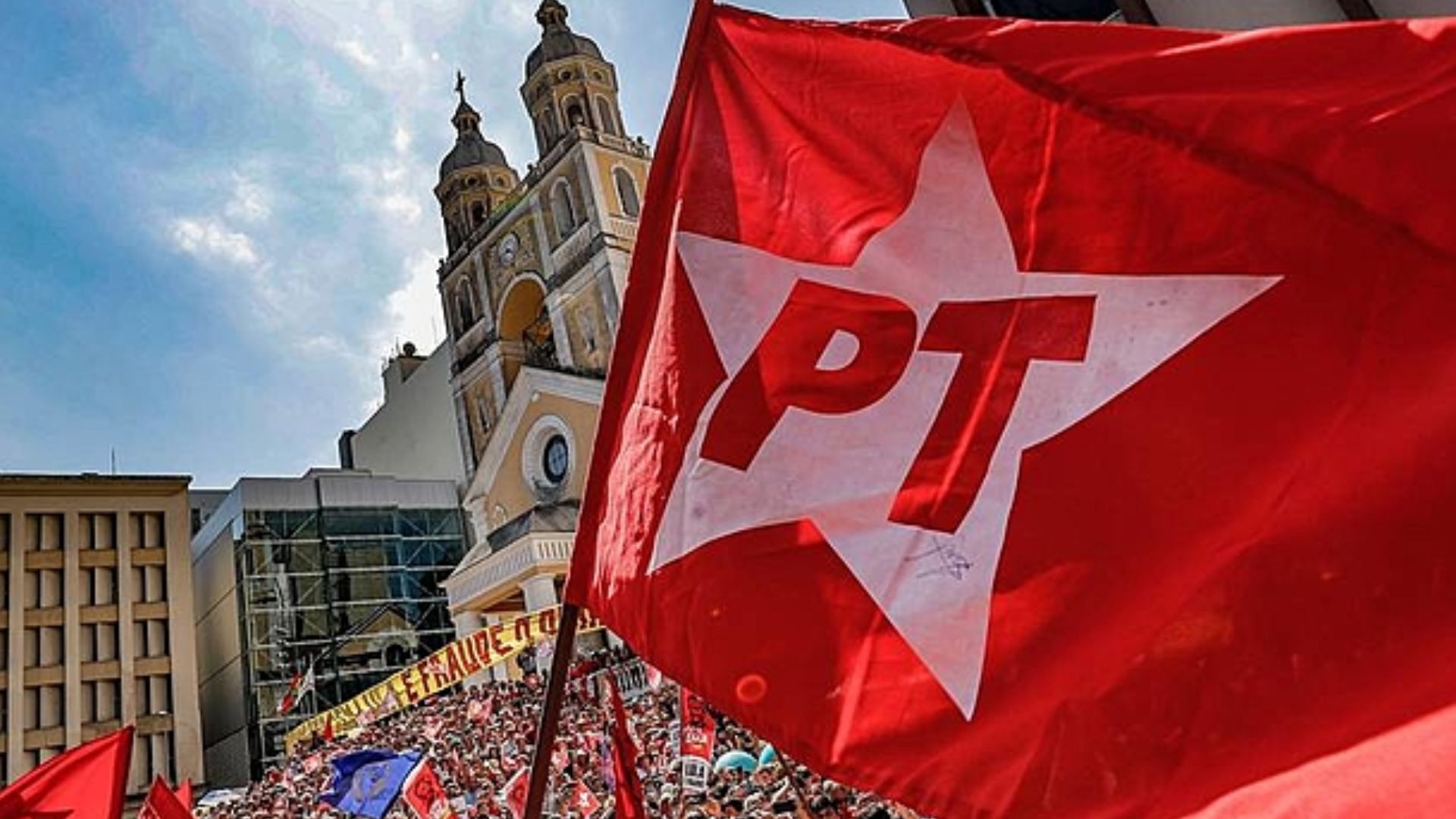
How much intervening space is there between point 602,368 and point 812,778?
22.3m

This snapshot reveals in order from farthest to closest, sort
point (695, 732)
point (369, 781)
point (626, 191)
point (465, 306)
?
point (465, 306), point (626, 191), point (369, 781), point (695, 732)

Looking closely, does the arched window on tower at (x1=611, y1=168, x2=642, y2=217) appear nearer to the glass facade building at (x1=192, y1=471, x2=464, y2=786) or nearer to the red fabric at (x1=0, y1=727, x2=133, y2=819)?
the glass facade building at (x1=192, y1=471, x2=464, y2=786)

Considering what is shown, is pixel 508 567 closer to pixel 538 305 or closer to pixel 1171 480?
pixel 538 305

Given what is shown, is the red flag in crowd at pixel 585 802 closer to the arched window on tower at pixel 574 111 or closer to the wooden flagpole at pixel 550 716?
the wooden flagpole at pixel 550 716

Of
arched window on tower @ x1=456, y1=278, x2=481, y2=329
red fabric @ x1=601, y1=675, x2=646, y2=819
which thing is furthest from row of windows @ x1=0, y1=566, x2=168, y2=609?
red fabric @ x1=601, y1=675, x2=646, y2=819

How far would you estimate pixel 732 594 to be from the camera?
240cm

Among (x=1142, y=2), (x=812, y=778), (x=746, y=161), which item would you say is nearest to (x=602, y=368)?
(x=812, y=778)

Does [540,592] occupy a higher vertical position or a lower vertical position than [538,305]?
lower

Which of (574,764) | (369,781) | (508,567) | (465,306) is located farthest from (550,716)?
(465,306)

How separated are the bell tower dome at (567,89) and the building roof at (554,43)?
1.1 inches

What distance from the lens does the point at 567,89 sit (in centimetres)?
3597

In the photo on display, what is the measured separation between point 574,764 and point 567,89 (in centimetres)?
2854

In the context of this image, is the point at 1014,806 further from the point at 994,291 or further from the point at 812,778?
the point at 812,778

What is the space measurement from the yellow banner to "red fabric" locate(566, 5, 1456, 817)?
13.6m
